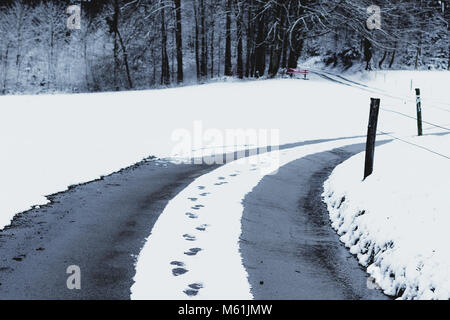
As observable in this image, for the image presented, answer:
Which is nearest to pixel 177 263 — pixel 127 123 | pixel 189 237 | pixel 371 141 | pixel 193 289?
pixel 193 289

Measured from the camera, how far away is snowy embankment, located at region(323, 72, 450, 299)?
5.16 metres

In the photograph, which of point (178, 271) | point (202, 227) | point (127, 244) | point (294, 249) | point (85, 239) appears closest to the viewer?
point (178, 271)

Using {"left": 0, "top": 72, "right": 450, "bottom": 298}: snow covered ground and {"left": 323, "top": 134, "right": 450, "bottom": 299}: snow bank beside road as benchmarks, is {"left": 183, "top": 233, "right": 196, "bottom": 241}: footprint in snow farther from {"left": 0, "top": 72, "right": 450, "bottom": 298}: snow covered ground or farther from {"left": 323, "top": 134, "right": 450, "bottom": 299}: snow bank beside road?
{"left": 323, "top": 134, "right": 450, "bottom": 299}: snow bank beside road

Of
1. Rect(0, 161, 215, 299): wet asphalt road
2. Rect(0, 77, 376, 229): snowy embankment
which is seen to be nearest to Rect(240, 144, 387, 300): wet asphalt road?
Rect(0, 161, 215, 299): wet asphalt road

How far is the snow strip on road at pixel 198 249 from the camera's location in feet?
17.1

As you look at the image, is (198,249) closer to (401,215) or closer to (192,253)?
(192,253)

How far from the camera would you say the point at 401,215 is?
256 inches

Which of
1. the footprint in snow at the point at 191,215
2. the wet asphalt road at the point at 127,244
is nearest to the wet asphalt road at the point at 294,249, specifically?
the wet asphalt road at the point at 127,244

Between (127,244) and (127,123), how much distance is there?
1041 cm
